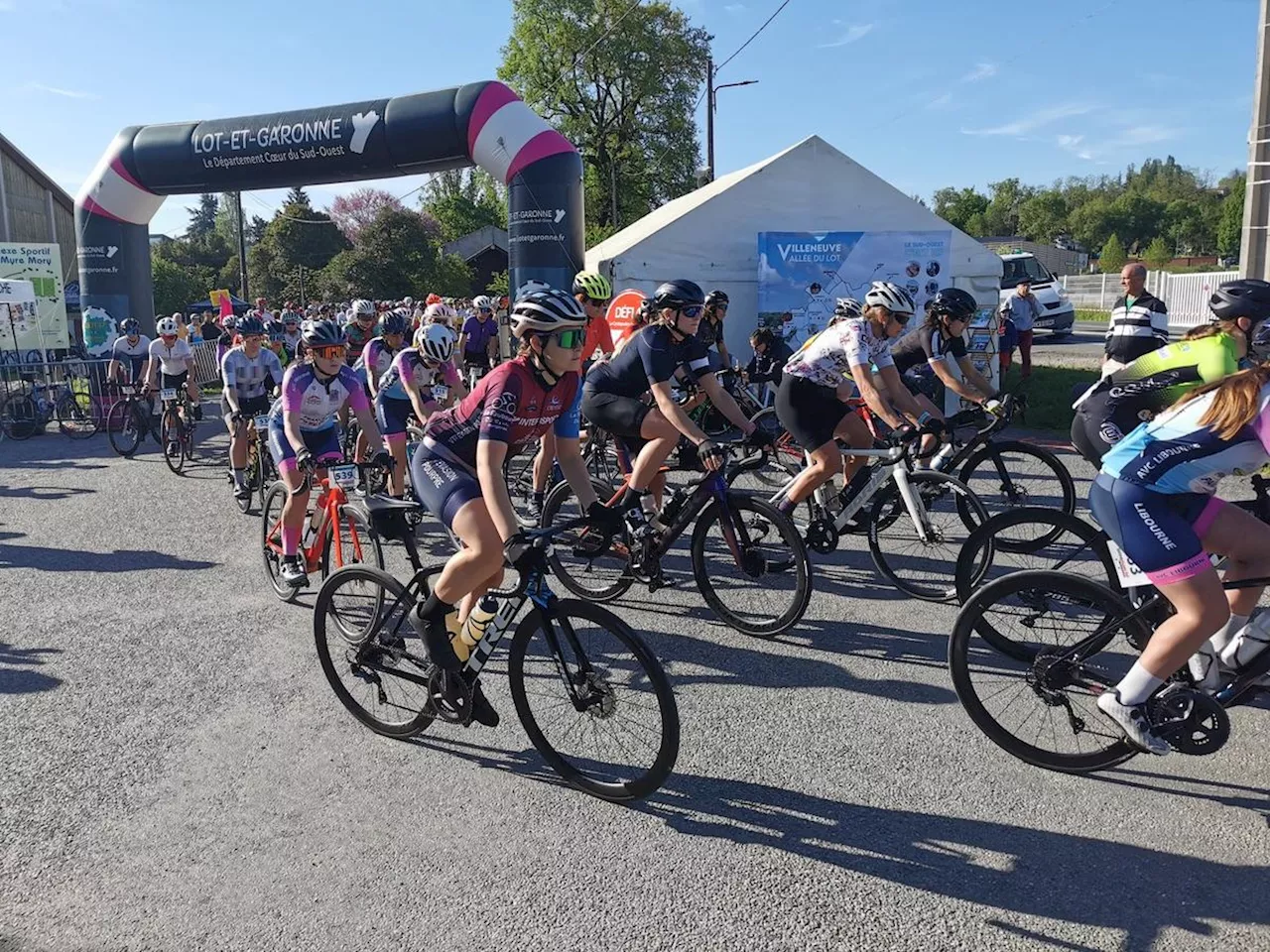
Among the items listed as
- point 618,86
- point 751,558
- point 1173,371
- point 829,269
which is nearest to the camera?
point 1173,371

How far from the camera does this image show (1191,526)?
135 inches

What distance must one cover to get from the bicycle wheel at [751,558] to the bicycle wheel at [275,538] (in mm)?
2846

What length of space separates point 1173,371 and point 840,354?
7.06ft

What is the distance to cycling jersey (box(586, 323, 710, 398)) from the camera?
606cm

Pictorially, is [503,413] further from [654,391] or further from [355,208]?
[355,208]

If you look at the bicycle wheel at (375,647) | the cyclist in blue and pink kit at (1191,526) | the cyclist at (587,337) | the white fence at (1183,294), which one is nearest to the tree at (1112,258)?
the white fence at (1183,294)

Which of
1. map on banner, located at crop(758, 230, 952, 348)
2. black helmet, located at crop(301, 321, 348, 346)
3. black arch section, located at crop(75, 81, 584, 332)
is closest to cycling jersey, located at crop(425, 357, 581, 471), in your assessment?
black helmet, located at crop(301, 321, 348, 346)

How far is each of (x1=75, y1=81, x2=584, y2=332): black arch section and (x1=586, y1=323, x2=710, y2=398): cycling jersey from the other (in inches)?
349

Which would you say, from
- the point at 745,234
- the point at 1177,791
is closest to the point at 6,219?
the point at 745,234

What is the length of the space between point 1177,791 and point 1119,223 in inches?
3392

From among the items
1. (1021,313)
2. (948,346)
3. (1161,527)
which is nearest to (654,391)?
(948,346)

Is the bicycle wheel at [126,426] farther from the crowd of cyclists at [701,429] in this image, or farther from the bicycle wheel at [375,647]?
the bicycle wheel at [375,647]

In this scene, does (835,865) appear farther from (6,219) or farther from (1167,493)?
(6,219)

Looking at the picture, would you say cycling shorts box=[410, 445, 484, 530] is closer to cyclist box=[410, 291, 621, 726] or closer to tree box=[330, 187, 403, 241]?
cyclist box=[410, 291, 621, 726]
